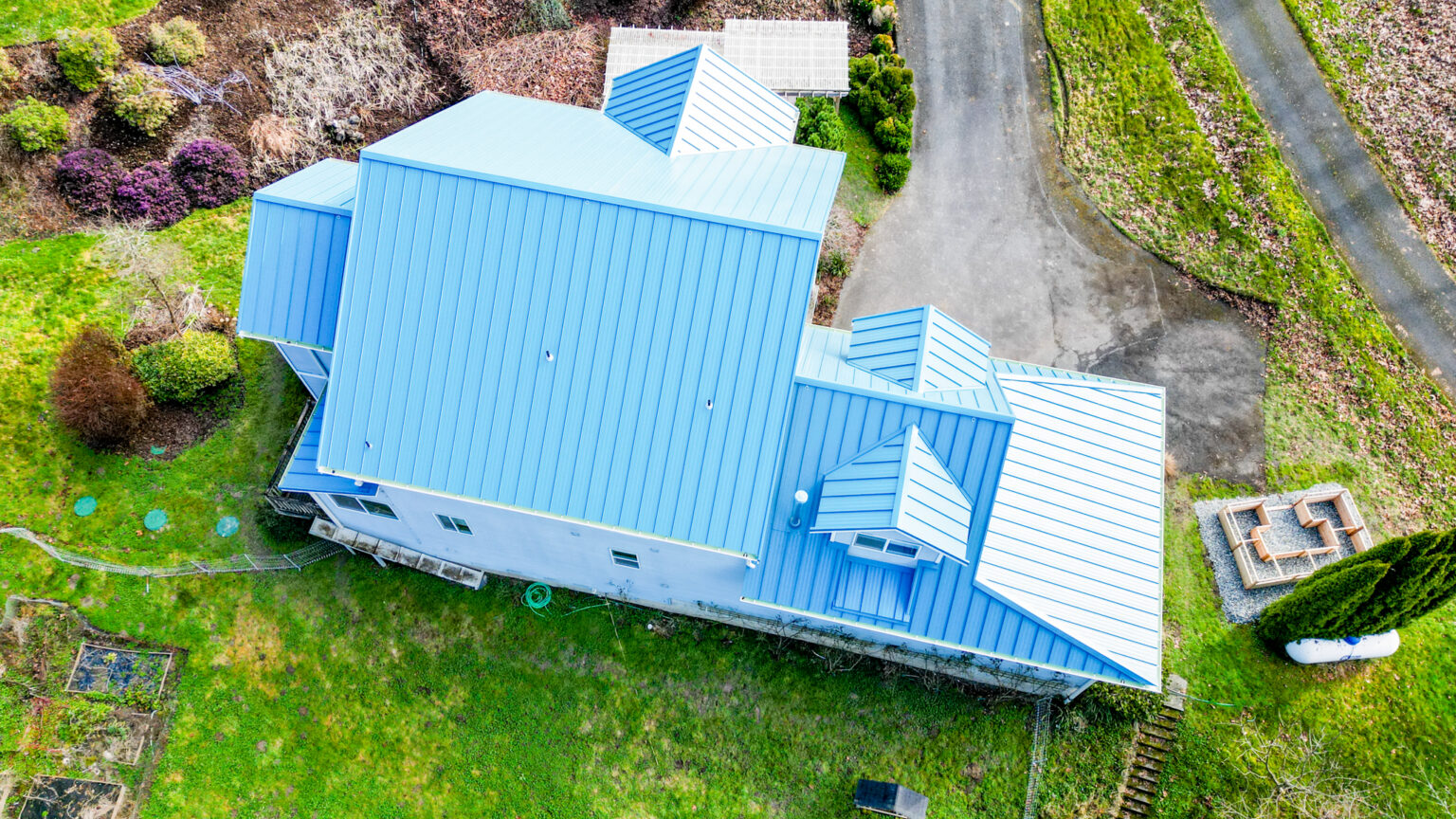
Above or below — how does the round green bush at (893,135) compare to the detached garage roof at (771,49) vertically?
below

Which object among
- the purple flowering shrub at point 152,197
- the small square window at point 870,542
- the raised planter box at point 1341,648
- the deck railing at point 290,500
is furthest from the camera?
the purple flowering shrub at point 152,197

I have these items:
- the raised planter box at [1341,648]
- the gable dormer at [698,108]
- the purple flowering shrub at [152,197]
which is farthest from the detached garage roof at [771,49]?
the raised planter box at [1341,648]

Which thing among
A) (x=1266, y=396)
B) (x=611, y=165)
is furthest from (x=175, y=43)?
(x=1266, y=396)

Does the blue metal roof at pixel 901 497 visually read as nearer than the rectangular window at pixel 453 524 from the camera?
Yes

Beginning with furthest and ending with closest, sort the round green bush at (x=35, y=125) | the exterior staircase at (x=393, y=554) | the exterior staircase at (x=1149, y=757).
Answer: the round green bush at (x=35, y=125)
the exterior staircase at (x=393, y=554)
the exterior staircase at (x=1149, y=757)

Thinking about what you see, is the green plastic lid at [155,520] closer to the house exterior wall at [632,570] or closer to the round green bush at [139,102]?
the house exterior wall at [632,570]

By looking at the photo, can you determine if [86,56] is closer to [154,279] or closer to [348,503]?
[154,279]

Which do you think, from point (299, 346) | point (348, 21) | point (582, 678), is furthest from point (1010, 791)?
point (348, 21)
